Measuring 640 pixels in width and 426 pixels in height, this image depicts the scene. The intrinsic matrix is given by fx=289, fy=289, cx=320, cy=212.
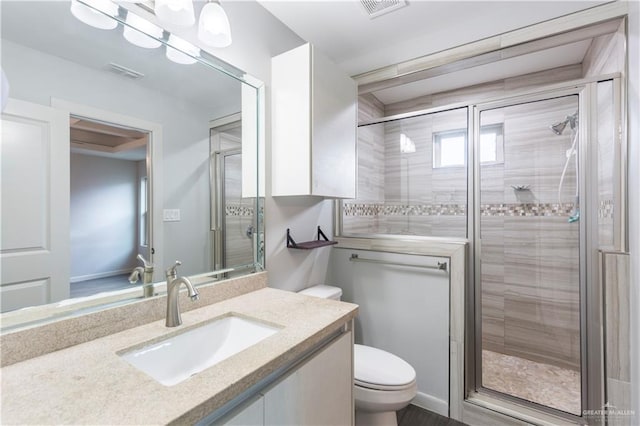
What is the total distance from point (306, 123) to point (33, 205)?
1091 millimetres

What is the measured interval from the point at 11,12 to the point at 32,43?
0.27 feet

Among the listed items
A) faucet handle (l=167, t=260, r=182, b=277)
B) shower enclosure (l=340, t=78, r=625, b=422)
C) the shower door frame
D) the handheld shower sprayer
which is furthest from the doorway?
the handheld shower sprayer

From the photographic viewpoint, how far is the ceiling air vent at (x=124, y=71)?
997 millimetres

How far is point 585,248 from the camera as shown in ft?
5.19

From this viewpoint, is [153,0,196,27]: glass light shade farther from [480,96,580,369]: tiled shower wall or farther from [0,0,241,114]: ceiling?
[480,96,580,369]: tiled shower wall

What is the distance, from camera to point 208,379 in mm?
670

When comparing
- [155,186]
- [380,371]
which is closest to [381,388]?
[380,371]

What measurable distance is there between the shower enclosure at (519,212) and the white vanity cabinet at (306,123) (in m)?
0.69

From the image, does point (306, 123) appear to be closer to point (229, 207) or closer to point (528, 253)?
point (229, 207)

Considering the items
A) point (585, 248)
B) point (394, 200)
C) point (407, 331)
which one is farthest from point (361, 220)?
point (585, 248)

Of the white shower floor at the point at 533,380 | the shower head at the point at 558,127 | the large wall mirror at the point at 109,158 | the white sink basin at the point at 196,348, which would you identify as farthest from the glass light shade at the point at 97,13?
the white shower floor at the point at 533,380

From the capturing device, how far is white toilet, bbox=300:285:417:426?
1.34 meters

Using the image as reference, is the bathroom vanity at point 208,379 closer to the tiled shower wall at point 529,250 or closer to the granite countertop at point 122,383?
the granite countertop at point 122,383

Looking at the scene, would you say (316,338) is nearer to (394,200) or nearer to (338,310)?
(338,310)
